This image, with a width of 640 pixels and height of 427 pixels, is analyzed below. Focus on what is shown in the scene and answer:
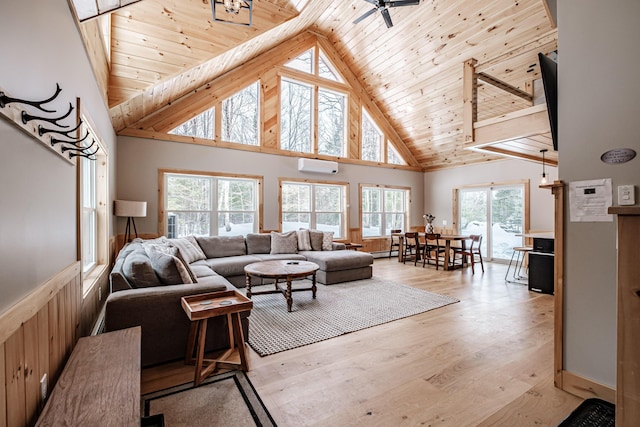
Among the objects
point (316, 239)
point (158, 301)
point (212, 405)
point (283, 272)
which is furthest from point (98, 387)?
point (316, 239)

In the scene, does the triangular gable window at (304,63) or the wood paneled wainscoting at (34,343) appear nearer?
the wood paneled wainscoting at (34,343)

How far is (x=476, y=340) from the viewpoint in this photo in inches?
111

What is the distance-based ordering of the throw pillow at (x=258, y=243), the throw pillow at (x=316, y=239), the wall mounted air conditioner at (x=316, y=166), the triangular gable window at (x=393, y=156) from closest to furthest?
the throw pillow at (x=258, y=243) → the throw pillow at (x=316, y=239) → the wall mounted air conditioner at (x=316, y=166) → the triangular gable window at (x=393, y=156)

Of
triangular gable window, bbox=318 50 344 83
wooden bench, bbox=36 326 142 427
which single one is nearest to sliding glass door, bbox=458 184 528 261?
triangular gable window, bbox=318 50 344 83

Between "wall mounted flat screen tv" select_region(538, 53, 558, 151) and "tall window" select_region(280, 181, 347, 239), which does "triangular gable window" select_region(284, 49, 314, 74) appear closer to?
"tall window" select_region(280, 181, 347, 239)

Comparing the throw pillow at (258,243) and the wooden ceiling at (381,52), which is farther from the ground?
the wooden ceiling at (381,52)

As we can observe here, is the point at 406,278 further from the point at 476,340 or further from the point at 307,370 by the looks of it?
the point at 307,370

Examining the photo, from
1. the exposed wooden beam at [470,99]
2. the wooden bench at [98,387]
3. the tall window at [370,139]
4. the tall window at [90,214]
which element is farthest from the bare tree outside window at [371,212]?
the wooden bench at [98,387]

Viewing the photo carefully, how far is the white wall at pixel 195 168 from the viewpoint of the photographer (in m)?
5.10

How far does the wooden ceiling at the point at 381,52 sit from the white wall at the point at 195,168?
48 centimetres

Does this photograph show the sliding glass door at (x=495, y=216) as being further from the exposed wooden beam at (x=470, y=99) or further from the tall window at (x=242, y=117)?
the tall window at (x=242, y=117)

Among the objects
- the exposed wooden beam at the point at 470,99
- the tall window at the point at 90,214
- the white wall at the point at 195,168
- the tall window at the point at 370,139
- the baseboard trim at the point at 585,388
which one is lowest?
the baseboard trim at the point at 585,388

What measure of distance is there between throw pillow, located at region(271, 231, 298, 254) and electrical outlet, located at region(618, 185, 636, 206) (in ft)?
15.5

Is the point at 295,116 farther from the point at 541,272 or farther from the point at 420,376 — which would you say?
the point at 420,376
